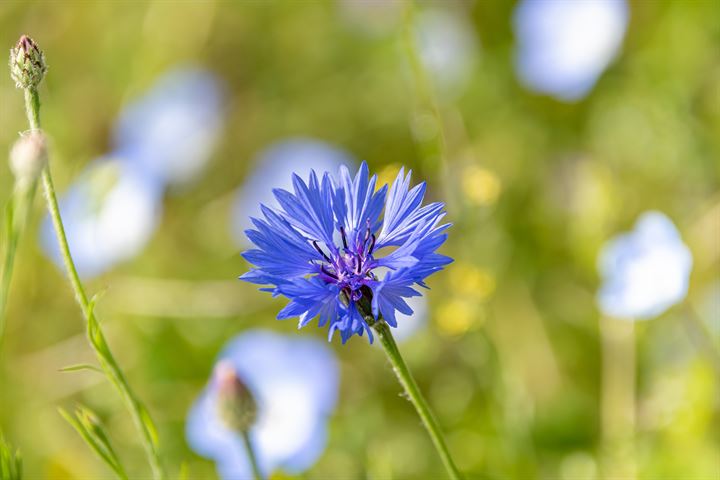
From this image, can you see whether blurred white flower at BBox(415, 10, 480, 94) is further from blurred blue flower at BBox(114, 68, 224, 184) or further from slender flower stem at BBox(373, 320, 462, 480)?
slender flower stem at BBox(373, 320, 462, 480)

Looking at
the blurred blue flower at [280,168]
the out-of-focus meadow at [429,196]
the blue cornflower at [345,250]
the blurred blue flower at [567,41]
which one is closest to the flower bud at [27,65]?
the blue cornflower at [345,250]

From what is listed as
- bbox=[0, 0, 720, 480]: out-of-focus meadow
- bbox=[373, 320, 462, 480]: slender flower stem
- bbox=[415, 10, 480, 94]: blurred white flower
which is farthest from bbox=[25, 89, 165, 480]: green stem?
bbox=[415, 10, 480, 94]: blurred white flower

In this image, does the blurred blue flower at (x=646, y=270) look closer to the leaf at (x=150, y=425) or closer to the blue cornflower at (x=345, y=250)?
the blue cornflower at (x=345, y=250)

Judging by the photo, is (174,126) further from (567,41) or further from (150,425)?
(150,425)

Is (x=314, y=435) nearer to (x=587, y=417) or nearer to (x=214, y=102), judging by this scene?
(x=587, y=417)

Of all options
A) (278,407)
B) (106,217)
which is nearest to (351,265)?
(278,407)

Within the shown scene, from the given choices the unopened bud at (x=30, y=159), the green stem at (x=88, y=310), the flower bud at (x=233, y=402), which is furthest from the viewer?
the flower bud at (x=233, y=402)

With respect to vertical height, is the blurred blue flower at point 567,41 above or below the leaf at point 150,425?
above
